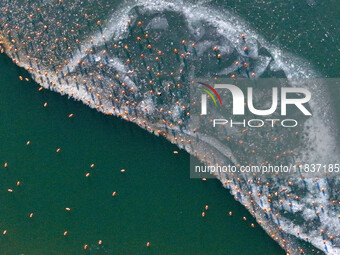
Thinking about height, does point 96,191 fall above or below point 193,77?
below

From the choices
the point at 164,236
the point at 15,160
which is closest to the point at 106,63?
the point at 15,160

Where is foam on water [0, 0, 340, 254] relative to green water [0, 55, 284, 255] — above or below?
above

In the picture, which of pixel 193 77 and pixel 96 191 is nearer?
pixel 193 77

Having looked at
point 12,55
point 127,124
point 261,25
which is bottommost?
point 127,124

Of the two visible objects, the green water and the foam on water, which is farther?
Result: the green water

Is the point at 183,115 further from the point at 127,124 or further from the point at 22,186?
the point at 22,186
